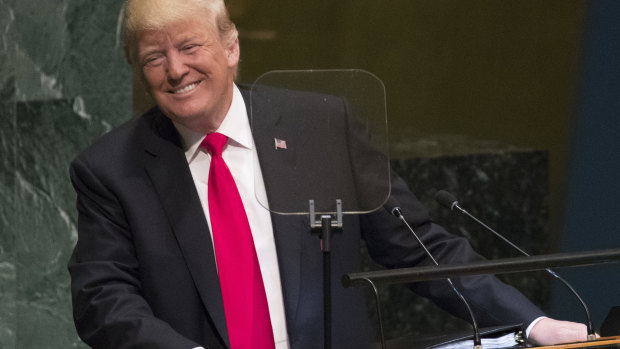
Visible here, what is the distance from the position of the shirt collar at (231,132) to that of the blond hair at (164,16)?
0.59 feet

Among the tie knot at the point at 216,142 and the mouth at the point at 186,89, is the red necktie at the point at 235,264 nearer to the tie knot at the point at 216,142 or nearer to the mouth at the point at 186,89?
the tie knot at the point at 216,142

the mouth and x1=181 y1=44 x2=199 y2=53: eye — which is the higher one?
x1=181 y1=44 x2=199 y2=53: eye

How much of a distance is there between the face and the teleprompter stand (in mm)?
462

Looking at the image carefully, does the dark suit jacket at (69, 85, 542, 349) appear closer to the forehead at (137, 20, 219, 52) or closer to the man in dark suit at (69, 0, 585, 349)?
Result: the man in dark suit at (69, 0, 585, 349)

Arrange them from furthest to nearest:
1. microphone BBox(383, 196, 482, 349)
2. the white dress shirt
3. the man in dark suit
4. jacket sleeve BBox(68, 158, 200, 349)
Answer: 1. the white dress shirt
2. the man in dark suit
3. jacket sleeve BBox(68, 158, 200, 349)
4. microphone BBox(383, 196, 482, 349)

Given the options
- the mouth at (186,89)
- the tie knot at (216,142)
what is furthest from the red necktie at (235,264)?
the mouth at (186,89)

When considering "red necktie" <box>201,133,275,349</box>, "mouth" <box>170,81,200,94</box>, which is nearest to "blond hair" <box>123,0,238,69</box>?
"mouth" <box>170,81,200,94</box>

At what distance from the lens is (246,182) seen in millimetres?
2299

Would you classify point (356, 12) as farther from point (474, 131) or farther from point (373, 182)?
point (373, 182)

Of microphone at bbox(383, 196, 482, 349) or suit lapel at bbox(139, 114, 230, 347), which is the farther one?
suit lapel at bbox(139, 114, 230, 347)

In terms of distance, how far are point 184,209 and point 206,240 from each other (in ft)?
0.33

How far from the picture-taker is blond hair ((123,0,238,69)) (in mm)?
2158

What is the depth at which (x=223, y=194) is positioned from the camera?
2.23 metres

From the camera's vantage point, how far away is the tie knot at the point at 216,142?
2256 millimetres
